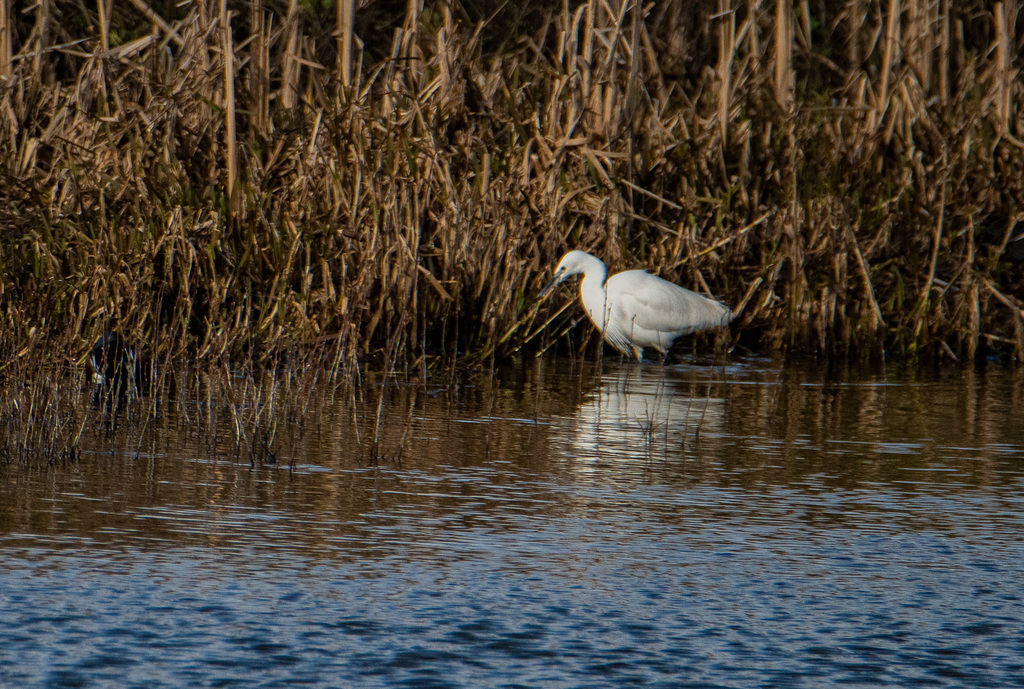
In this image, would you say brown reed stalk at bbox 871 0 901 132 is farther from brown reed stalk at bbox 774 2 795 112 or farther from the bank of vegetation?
brown reed stalk at bbox 774 2 795 112

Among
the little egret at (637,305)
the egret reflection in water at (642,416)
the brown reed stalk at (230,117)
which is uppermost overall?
the brown reed stalk at (230,117)

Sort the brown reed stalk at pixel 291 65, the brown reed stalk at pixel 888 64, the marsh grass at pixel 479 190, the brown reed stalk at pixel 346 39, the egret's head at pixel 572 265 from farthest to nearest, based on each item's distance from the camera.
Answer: the brown reed stalk at pixel 888 64 → the brown reed stalk at pixel 291 65 → the brown reed stalk at pixel 346 39 → the egret's head at pixel 572 265 → the marsh grass at pixel 479 190

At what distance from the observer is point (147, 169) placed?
34.5 feet

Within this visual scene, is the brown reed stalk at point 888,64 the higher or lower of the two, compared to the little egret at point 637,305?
higher

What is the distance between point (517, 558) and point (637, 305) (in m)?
5.54

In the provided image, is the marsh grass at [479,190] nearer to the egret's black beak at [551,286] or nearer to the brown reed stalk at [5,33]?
the brown reed stalk at [5,33]

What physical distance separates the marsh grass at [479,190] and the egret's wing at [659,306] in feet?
1.49

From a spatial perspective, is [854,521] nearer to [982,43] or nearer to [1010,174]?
[1010,174]

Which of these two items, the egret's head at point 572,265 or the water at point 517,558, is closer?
the water at point 517,558

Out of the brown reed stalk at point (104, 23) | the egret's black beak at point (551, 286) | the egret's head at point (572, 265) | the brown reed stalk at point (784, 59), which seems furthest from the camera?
the brown reed stalk at point (784, 59)

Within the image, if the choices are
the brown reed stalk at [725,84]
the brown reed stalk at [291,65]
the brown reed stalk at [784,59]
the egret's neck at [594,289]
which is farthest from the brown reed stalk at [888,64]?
the brown reed stalk at [291,65]

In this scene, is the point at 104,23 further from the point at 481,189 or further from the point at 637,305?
the point at 637,305

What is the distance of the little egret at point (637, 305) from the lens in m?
10.3

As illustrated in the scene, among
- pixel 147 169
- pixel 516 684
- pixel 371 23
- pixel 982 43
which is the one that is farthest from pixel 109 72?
pixel 982 43
